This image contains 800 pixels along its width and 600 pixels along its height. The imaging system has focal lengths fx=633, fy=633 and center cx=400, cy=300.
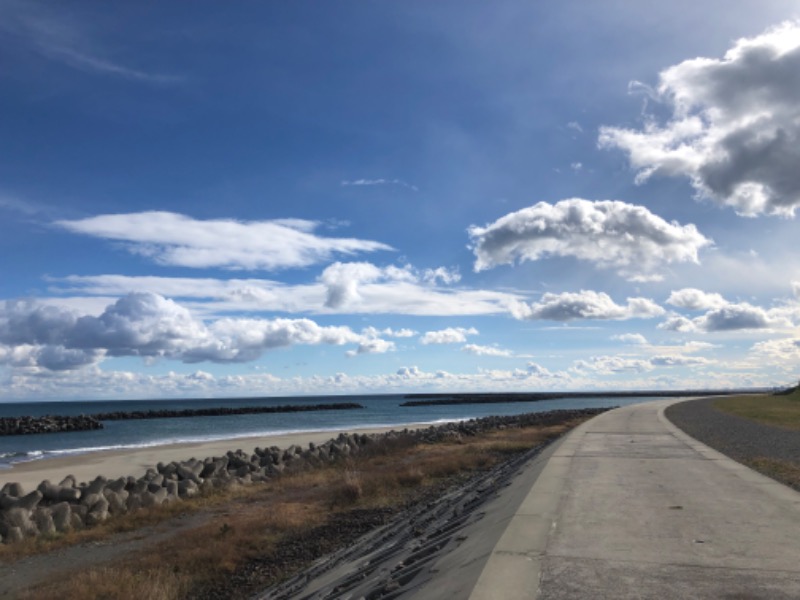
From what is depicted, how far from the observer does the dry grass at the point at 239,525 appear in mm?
8352

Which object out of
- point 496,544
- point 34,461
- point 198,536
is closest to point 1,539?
point 198,536

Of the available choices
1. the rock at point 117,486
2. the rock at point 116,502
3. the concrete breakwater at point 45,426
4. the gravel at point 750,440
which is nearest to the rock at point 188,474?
the rock at point 117,486

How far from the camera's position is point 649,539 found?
5.96 metres

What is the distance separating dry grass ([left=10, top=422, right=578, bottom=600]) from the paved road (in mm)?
4398

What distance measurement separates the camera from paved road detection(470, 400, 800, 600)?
4508 millimetres

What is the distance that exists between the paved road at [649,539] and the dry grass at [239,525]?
4398 millimetres

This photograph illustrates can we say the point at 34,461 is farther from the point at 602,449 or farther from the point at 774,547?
the point at 774,547

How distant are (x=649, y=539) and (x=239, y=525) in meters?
7.89

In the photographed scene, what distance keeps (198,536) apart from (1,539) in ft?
13.3

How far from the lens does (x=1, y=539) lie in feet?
38.6

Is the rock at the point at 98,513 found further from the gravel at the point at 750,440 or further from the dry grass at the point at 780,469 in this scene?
the gravel at the point at 750,440

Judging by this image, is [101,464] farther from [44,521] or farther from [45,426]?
[45,426]

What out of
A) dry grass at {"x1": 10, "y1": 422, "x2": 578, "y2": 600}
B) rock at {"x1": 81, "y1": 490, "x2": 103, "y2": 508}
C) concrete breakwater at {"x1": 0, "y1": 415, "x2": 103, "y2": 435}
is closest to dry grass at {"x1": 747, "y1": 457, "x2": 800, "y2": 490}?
dry grass at {"x1": 10, "y1": 422, "x2": 578, "y2": 600}

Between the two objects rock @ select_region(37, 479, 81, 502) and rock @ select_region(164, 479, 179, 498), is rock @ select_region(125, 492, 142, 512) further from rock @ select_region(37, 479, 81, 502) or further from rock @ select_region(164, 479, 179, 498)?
rock @ select_region(37, 479, 81, 502)
